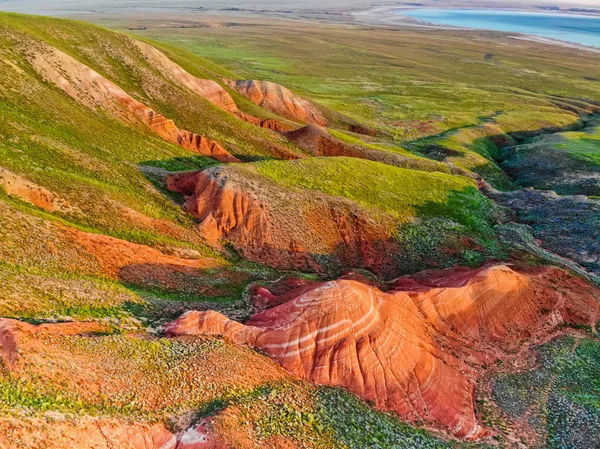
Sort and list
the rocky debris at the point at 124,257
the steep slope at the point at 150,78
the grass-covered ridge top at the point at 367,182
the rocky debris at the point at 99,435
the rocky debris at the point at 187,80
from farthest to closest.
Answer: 1. the rocky debris at the point at 187,80
2. the steep slope at the point at 150,78
3. the grass-covered ridge top at the point at 367,182
4. the rocky debris at the point at 124,257
5. the rocky debris at the point at 99,435

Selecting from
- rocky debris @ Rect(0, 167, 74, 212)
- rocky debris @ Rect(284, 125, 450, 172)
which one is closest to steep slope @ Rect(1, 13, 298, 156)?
rocky debris @ Rect(284, 125, 450, 172)

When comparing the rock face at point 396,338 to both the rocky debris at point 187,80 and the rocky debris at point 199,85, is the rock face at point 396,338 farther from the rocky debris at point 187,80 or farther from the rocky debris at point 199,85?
the rocky debris at point 187,80

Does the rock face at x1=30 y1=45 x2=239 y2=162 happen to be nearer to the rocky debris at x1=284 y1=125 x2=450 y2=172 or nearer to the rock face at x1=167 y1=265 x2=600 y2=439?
the rocky debris at x1=284 y1=125 x2=450 y2=172

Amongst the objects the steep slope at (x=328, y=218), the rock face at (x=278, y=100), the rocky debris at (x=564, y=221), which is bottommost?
the rocky debris at (x=564, y=221)

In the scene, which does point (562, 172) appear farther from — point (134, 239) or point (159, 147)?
point (134, 239)

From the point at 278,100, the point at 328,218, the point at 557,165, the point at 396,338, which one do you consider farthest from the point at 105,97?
the point at 557,165

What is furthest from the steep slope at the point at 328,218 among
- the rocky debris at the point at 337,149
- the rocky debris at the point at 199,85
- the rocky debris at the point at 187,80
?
the rocky debris at the point at 187,80

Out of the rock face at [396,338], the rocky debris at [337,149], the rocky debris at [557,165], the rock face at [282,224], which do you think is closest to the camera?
the rock face at [396,338]

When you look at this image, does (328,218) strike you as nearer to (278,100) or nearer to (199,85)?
(199,85)
